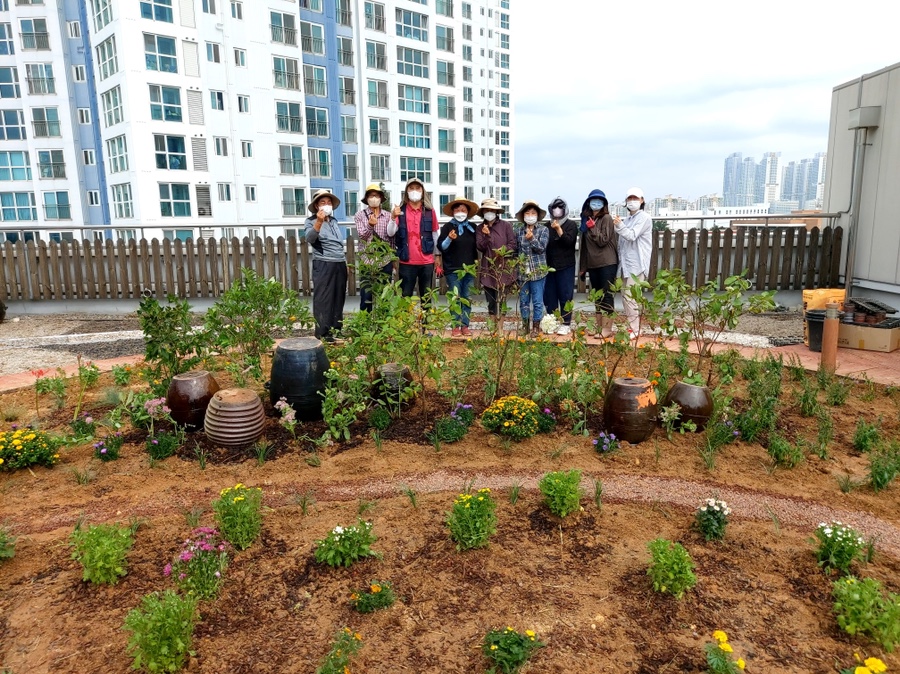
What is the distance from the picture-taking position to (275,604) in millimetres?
2371

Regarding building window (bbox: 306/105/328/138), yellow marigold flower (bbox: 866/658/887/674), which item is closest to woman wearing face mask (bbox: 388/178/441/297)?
yellow marigold flower (bbox: 866/658/887/674)

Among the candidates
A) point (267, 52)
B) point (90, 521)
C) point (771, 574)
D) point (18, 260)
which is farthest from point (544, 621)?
point (267, 52)

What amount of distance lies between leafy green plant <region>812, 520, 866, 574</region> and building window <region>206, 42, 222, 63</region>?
3511cm

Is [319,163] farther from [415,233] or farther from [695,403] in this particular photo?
[695,403]

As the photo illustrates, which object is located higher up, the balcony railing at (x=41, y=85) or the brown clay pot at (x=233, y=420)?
the balcony railing at (x=41, y=85)

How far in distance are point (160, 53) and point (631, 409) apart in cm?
3291

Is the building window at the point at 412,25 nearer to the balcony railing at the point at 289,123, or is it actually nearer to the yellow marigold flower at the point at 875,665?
the balcony railing at the point at 289,123

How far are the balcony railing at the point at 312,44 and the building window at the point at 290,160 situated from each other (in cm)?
598

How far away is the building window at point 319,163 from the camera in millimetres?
37125

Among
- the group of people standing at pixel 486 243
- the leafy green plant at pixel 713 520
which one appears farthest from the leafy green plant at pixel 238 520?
the group of people standing at pixel 486 243

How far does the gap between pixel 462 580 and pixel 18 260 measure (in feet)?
35.1

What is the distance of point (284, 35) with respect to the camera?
3428cm

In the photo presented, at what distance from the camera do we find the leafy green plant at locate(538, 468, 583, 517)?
2914 millimetres

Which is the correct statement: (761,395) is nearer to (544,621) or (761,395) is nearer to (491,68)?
(544,621)
